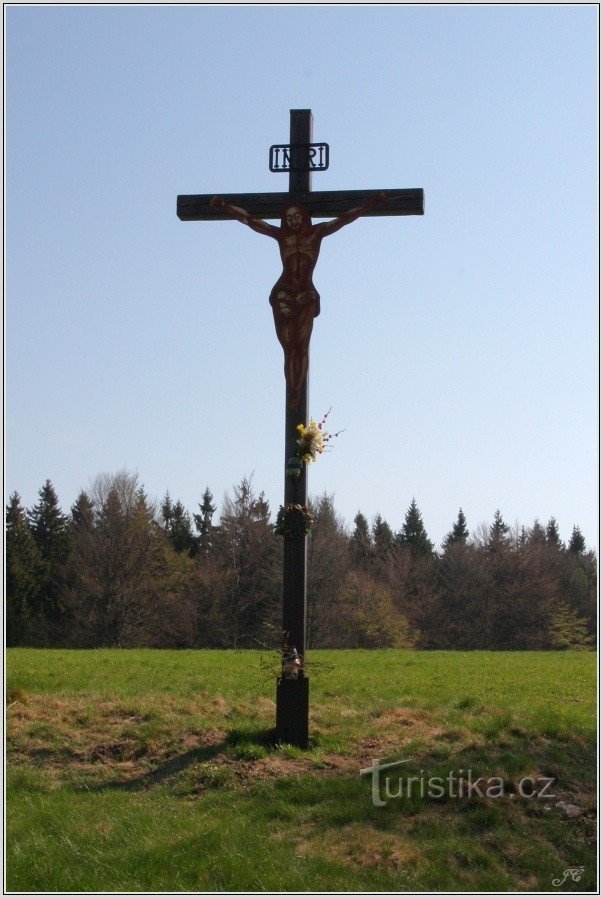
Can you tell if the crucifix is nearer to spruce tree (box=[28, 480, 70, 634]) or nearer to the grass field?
the grass field

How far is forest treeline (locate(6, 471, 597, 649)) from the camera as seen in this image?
3538cm

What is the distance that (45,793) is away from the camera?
694 centimetres

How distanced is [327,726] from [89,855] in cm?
317

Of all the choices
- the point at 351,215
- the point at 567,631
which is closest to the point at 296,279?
the point at 351,215

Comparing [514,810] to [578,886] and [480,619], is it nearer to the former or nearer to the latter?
[578,886]

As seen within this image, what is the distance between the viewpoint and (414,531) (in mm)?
57594

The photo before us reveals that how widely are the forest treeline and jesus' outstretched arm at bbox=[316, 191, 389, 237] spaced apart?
2432cm

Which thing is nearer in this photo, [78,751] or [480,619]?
[78,751]

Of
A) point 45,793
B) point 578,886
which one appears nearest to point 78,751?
point 45,793

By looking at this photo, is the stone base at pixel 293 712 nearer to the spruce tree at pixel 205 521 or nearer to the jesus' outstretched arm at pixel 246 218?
the jesus' outstretched arm at pixel 246 218

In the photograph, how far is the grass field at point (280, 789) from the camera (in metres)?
5.69

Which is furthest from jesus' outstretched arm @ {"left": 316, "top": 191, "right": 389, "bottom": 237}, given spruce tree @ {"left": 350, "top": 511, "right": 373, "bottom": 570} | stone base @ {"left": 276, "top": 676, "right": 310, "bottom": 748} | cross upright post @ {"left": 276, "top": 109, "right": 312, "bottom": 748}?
spruce tree @ {"left": 350, "top": 511, "right": 373, "bottom": 570}

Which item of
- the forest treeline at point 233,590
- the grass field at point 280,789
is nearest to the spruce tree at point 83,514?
the forest treeline at point 233,590

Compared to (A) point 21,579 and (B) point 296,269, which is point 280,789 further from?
(A) point 21,579
